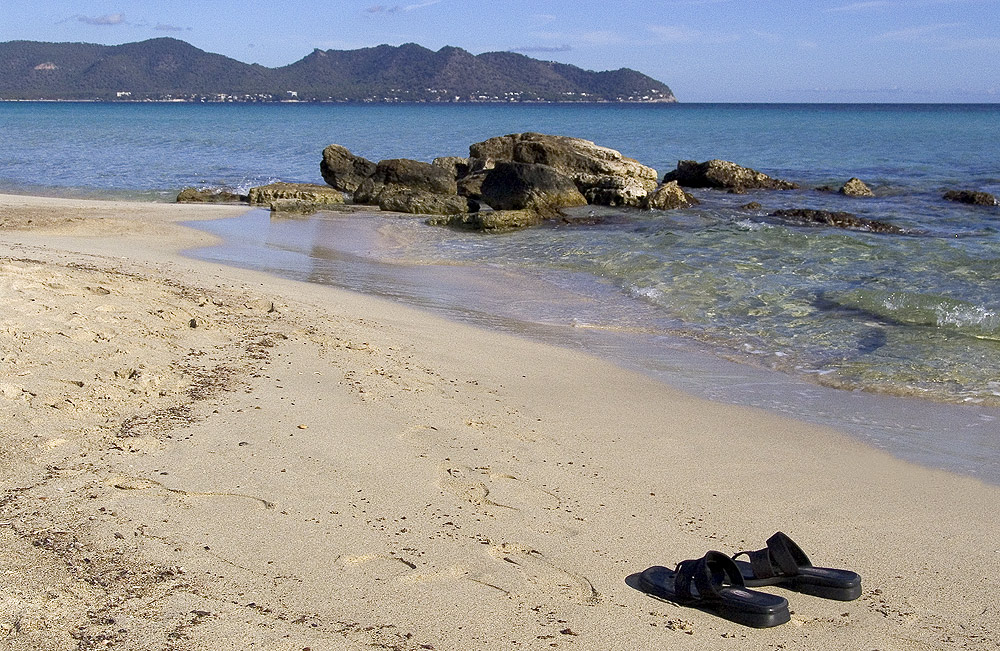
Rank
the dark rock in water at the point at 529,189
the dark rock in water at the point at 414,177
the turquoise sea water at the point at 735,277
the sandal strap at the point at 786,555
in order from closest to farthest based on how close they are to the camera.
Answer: the sandal strap at the point at 786,555 < the turquoise sea water at the point at 735,277 < the dark rock in water at the point at 529,189 < the dark rock in water at the point at 414,177

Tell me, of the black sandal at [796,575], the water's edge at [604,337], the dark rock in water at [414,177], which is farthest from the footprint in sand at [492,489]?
the dark rock in water at [414,177]

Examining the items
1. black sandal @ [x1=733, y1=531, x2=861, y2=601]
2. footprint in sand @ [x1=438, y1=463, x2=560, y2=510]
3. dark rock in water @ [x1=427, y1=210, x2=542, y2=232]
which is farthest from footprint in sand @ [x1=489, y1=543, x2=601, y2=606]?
dark rock in water @ [x1=427, y1=210, x2=542, y2=232]

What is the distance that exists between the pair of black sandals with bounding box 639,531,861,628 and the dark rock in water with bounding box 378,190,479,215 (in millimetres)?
14910

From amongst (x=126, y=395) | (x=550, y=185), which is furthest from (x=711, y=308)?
(x=550, y=185)

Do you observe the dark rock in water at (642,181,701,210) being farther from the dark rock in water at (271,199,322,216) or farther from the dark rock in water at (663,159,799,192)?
the dark rock in water at (271,199,322,216)

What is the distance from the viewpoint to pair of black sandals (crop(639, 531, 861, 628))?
3.23 metres

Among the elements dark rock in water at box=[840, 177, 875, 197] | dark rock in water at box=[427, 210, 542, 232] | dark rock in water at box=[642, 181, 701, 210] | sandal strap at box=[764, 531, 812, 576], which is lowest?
sandal strap at box=[764, 531, 812, 576]

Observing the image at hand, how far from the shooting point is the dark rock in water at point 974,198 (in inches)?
785

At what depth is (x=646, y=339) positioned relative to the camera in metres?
8.16

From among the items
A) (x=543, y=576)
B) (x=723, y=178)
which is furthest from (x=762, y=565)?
(x=723, y=178)

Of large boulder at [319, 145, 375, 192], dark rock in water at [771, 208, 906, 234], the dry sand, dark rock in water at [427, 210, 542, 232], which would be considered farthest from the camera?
large boulder at [319, 145, 375, 192]

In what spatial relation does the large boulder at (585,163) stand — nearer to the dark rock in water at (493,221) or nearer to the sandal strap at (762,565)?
the dark rock in water at (493,221)

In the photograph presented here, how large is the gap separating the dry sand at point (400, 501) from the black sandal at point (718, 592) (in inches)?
2.3

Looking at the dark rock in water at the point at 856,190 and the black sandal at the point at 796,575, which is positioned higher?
the dark rock in water at the point at 856,190
